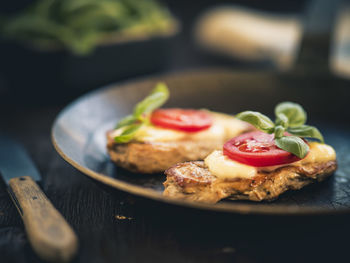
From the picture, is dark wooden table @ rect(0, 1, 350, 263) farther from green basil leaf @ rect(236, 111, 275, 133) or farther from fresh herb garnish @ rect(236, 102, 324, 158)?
green basil leaf @ rect(236, 111, 275, 133)

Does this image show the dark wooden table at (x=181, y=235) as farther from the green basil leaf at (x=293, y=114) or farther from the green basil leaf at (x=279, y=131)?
the green basil leaf at (x=293, y=114)

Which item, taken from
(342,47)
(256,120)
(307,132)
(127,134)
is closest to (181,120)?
(127,134)

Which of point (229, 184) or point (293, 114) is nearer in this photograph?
point (229, 184)

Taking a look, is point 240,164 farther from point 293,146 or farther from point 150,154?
point 150,154

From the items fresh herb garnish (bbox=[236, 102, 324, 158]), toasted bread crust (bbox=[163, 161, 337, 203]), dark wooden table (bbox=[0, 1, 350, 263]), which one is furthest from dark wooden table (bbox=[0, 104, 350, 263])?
fresh herb garnish (bbox=[236, 102, 324, 158])

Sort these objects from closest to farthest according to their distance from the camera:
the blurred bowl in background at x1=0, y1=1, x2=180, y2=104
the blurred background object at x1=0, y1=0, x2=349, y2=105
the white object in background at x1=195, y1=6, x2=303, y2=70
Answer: the blurred background object at x1=0, y1=0, x2=349, y2=105 → the blurred bowl in background at x1=0, y1=1, x2=180, y2=104 → the white object in background at x1=195, y1=6, x2=303, y2=70

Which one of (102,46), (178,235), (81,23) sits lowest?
(178,235)

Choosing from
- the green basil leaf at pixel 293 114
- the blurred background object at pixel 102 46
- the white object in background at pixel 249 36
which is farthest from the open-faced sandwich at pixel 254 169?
the white object in background at pixel 249 36
